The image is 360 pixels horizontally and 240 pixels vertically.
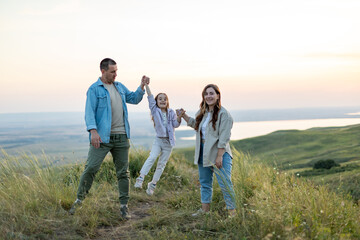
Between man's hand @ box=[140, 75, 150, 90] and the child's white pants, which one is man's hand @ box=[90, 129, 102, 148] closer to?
man's hand @ box=[140, 75, 150, 90]

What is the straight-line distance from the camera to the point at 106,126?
193 inches

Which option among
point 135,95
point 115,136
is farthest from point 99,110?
point 135,95

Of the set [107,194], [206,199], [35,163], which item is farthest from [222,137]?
[35,163]

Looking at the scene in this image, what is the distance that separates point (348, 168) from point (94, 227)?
925 centimetres

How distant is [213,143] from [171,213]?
132 cm

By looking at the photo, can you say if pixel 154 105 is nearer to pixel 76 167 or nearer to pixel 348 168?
pixel 76 167

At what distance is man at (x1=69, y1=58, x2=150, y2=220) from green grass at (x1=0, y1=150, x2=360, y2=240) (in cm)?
37

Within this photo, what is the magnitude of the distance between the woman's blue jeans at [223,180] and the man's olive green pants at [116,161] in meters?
1.15

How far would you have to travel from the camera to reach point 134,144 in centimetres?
992

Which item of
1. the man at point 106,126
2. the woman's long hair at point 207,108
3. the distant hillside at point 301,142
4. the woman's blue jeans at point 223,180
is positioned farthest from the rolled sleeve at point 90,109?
the distant hillside at point 301,142

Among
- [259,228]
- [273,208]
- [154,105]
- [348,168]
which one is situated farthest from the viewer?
[348,168]

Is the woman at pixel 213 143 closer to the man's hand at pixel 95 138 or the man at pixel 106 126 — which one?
the man at pixel 106 126

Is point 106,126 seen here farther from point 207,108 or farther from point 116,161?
point 207,108

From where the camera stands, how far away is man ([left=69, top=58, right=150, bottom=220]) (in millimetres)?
4898
